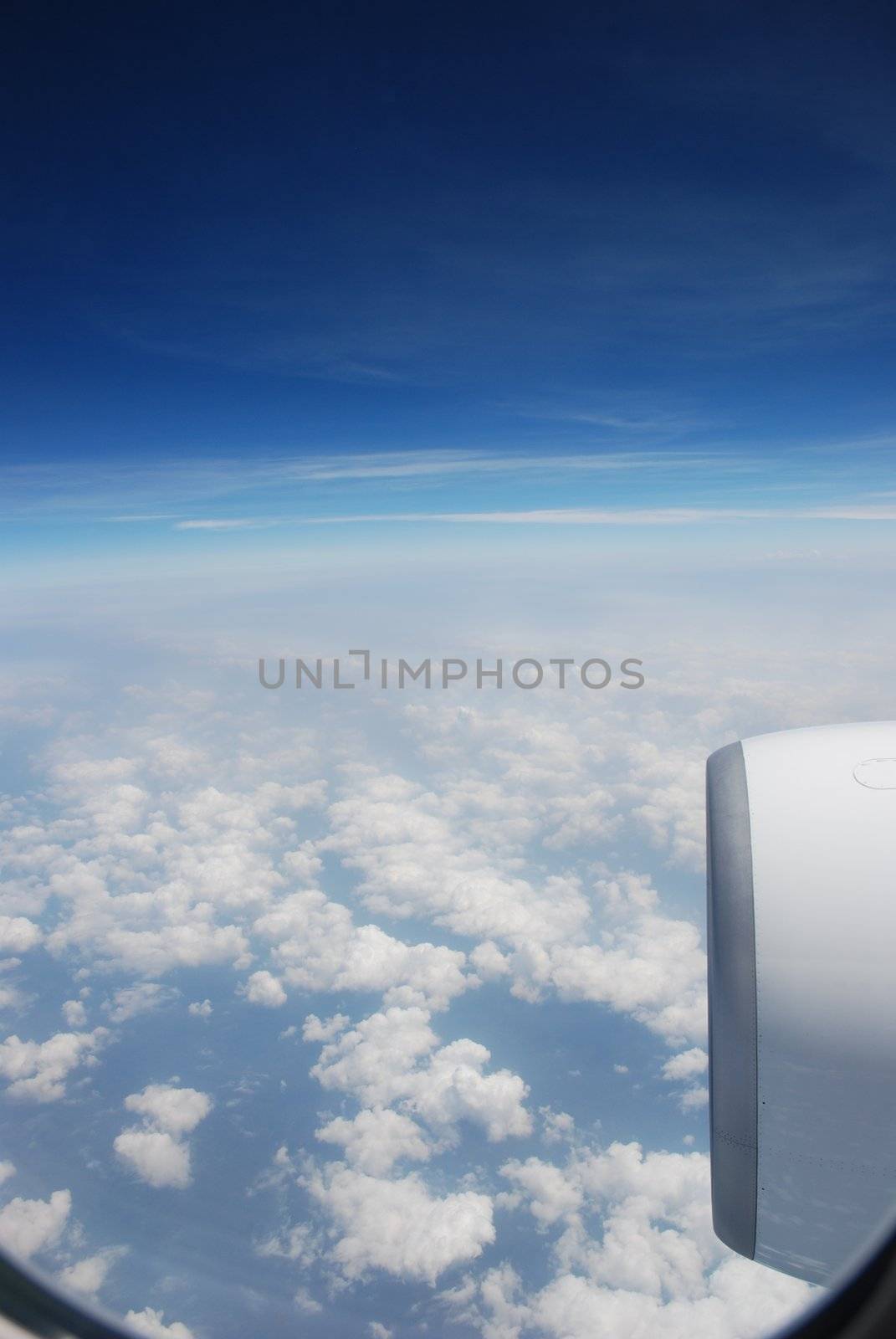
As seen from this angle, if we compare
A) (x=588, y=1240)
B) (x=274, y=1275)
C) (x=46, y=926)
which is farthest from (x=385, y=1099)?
(x=46, y=926)

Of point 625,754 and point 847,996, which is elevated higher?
point 847,996

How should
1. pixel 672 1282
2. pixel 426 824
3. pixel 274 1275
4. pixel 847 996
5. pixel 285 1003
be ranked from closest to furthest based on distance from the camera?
pixel 847 996 < pixel 672 1282 < pixel 274 1275 < pixel 285 1003 < pixel 426 824

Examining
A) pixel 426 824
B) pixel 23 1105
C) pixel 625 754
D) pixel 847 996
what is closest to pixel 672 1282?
pixel 23 1105

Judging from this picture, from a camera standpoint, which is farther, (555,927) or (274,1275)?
(555,927)

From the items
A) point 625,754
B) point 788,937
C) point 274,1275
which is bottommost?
point 274,1275

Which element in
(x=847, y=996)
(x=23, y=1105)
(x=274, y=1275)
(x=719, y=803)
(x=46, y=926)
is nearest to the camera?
(x=847, y=996)

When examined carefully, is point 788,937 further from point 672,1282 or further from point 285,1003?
point 285,1003

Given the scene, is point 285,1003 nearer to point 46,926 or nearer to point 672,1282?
point 46,926
